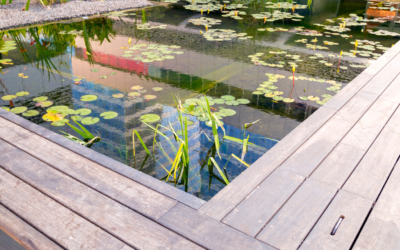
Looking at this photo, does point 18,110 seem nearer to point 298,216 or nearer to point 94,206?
point 94,206

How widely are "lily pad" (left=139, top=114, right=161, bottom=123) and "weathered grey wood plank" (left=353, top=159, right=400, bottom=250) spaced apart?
1.59m

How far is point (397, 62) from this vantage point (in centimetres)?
300

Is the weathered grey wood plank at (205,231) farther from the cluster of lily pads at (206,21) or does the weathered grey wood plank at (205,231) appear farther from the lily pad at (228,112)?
the cluster of lily pads at (206,21)

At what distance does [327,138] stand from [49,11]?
5249 millimetres

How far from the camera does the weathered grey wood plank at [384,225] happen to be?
3.55 feet

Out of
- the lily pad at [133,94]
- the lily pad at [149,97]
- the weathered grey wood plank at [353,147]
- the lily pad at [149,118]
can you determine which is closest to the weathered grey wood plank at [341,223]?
the weathered grey wood plank at [353,147]

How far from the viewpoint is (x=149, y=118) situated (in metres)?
2.43

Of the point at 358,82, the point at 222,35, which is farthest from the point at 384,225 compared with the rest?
the point at 222,35

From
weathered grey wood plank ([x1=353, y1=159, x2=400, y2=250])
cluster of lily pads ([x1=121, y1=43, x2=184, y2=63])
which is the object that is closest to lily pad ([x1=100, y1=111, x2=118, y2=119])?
cluster of lily pads ([x1=121, y1=43, x2=184, y2=63])

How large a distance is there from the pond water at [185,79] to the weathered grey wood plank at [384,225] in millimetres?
788

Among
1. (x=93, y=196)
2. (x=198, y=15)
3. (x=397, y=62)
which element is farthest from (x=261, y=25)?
(x=93, y=196)

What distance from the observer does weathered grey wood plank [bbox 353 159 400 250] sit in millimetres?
1083

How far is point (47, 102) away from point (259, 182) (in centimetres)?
205

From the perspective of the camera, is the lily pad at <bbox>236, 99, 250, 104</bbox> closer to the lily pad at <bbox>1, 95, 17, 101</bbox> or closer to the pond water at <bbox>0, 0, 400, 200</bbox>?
the pond water at <bbox>0, 0, 400, 200</bbox>
